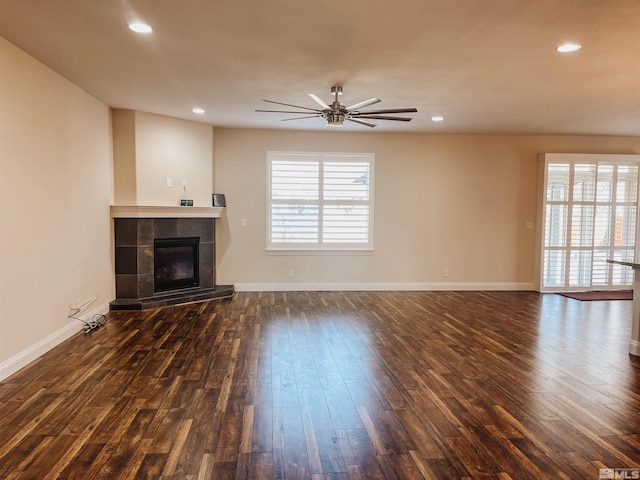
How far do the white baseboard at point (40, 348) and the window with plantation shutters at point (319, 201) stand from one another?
122 inches

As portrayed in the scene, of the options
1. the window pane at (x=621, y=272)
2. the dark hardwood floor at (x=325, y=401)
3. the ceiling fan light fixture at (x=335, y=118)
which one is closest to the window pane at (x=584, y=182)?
the window pane at (x=621, y=272)

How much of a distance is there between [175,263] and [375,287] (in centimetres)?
327

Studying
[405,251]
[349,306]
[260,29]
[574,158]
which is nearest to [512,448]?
[260,29]

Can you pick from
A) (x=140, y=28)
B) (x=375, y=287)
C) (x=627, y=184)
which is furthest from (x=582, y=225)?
(x=140, y=28)

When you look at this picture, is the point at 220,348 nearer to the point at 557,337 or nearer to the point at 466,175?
the point at 557,337

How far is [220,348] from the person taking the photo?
3967mm

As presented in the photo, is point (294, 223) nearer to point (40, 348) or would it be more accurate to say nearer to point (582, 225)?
point (40, 348)

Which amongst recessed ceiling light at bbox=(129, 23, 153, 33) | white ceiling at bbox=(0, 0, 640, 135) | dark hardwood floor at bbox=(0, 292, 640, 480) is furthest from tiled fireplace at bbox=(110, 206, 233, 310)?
recessed ceiling light at bbox=(129, 23, 153, 33)

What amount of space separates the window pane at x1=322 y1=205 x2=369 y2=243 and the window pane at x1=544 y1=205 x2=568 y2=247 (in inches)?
120

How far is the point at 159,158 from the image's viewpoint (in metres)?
5.79

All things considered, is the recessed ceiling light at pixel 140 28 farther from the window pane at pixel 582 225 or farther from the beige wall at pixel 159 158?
the window pane at pixel 582 225

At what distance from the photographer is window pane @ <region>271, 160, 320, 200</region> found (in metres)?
6.79

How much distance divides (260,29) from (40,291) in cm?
303

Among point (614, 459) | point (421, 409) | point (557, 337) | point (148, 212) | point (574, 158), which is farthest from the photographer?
point (574, 158)
